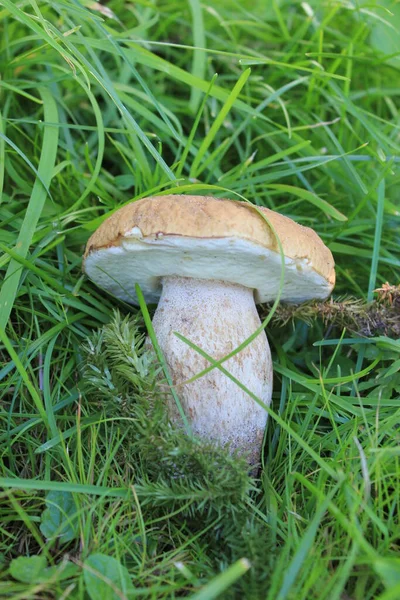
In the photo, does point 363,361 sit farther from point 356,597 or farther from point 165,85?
point 165,85

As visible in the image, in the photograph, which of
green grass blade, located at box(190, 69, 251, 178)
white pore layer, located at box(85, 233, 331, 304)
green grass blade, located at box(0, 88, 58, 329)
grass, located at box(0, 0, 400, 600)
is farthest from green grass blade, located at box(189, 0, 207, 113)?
white pore layer, located at box(85, 233, 331, 304)

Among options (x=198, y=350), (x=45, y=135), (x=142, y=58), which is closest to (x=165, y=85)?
(x=142, y=58)

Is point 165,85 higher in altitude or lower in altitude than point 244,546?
higher

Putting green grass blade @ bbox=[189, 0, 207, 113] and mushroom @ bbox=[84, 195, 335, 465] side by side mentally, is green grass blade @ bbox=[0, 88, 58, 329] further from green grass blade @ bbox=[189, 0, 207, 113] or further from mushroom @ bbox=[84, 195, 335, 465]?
green grass blade @ bbox=[189, 0, 207, 113]

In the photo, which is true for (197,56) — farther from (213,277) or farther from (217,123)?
(213,277)

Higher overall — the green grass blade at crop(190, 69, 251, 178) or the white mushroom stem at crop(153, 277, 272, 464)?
the green grass blade at crop(190, 69, 251, 178)

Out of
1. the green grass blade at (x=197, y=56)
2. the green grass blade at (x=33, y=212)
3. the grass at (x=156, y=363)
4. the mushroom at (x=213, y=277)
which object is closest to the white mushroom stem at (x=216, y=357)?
the mushroom at (x=213, y=277)

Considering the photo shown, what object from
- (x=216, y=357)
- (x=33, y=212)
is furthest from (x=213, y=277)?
(x=33, y=212)

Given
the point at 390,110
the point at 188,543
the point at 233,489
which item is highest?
the point at 390,110
